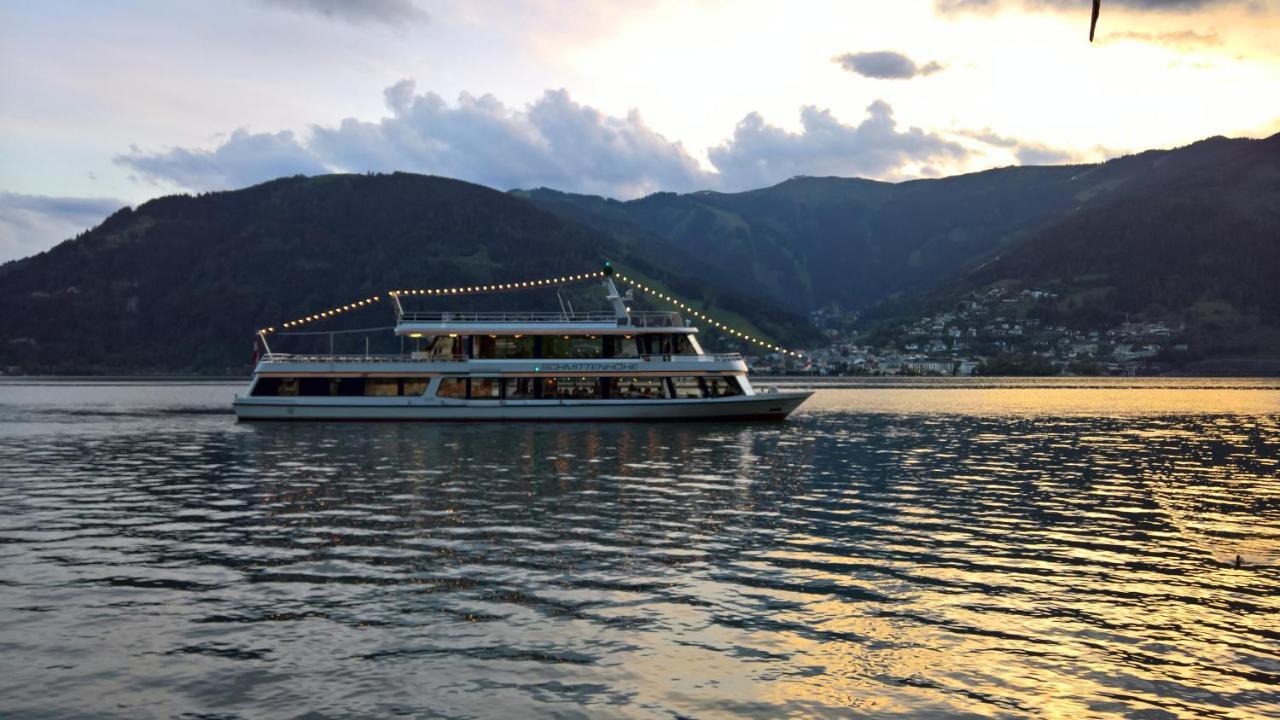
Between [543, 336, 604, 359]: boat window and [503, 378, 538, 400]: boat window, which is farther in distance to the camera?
[503, 378, 538, 400]: boat window

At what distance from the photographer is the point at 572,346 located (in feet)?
185

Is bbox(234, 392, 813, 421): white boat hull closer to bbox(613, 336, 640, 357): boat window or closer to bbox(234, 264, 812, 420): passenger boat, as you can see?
bbox(234, 264, 812, 420): passenger boat

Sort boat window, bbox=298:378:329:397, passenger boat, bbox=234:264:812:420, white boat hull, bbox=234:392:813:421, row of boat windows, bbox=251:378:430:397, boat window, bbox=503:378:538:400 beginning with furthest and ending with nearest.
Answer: boat window, bbox=298:378:329:397 < row of boat windows, bbox=251:378:430:397 < boat window, bbox=503:378:538:400 < passenger boat, bbox=234:264:812:420 < white boat hull, bbox=234:392:813:421

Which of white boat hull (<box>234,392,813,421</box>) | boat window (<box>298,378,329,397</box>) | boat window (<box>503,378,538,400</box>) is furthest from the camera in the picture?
boat window (<box>298,378,329,397</box>)

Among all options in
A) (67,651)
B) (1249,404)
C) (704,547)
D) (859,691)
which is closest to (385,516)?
(704,547)

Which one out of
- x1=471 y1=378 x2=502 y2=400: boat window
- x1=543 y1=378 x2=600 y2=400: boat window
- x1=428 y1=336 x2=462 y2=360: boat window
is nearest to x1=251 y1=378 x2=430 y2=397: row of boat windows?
x1=428 y1=336 x2=462 y2=360: boat window

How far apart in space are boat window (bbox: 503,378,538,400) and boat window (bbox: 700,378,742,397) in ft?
33.2

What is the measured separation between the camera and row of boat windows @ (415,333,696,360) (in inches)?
2221

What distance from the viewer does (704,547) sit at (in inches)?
797

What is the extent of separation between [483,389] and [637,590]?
4135 cm

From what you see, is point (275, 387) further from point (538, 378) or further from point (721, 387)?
point (721, 387)

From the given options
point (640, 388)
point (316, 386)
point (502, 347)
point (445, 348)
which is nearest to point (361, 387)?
point (316, 386)

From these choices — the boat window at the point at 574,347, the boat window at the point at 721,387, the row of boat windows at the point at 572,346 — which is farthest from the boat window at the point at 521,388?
the boat window at the point at 721,387

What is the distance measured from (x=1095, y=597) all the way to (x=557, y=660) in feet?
31.2
